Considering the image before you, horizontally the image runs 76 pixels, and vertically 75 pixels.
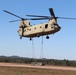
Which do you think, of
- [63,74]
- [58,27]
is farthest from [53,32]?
[63,74]

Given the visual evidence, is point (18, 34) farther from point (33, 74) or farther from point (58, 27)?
point (33, 74)

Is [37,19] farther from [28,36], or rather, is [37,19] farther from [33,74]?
[33,74]

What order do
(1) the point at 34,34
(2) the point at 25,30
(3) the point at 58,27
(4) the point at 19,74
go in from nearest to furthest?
(4) the point at 19,74 < (3) the point at 58,27 < (1) the point at 34,34 < (2) the point at 25,30

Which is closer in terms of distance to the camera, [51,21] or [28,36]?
[51,21]

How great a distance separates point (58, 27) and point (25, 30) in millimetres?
10799

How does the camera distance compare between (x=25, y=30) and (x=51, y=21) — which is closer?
(x=51, y=21)

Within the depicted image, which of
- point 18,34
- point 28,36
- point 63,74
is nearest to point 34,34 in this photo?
point 28,36

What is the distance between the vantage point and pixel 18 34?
63.8m

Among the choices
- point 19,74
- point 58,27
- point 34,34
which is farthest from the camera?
point 34,34

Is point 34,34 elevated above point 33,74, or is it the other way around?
point 34,34

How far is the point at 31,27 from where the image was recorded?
2410 inches

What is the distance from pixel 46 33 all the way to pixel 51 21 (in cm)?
231

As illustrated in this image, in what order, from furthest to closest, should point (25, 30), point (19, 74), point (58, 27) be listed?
point (25, 30)
point (58, 27)
point (19, 74)

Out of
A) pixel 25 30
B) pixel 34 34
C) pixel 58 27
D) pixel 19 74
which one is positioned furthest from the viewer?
pixel 25 30
